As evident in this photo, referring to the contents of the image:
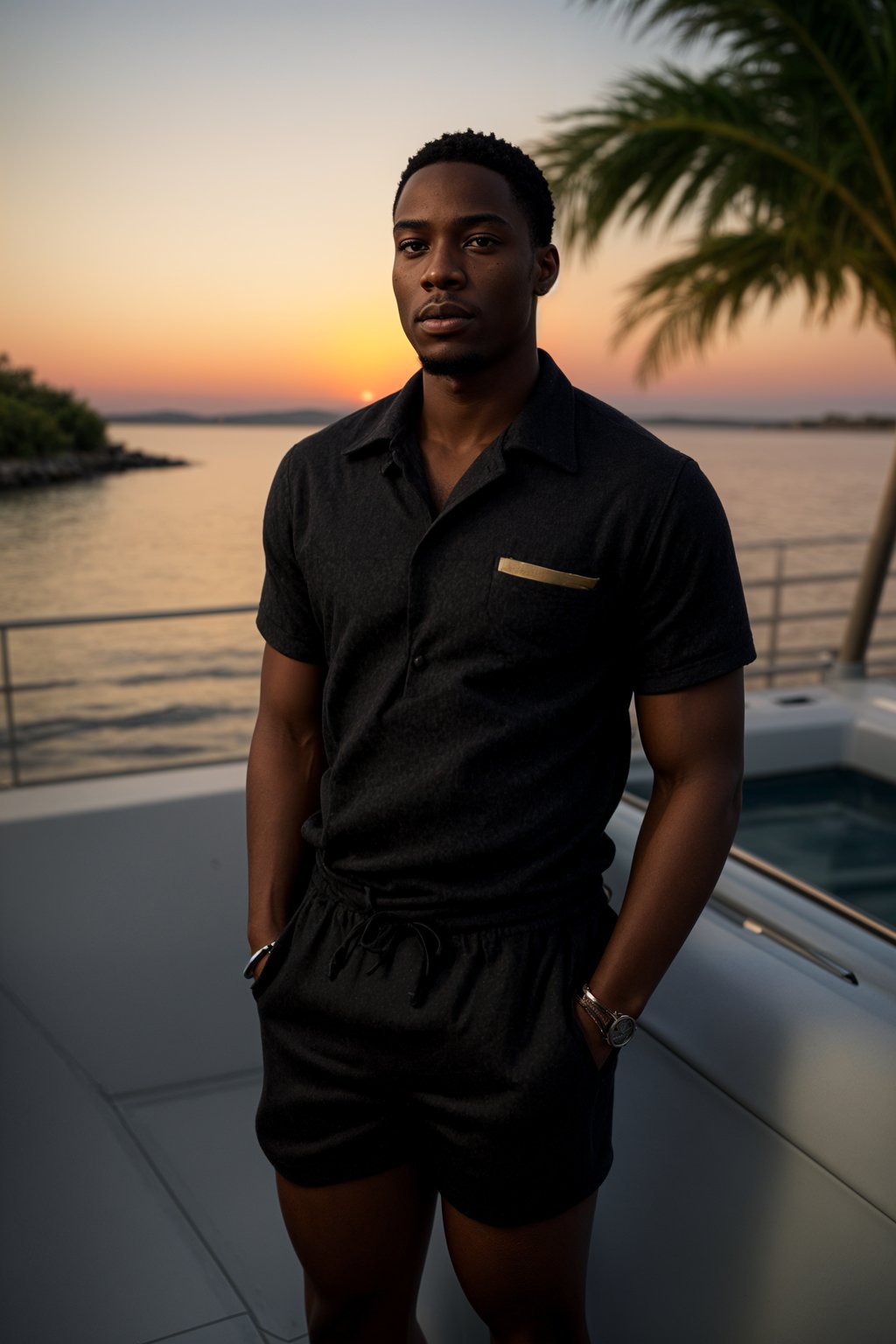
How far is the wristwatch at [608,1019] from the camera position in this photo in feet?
3.25

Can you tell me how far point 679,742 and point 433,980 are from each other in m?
0.30

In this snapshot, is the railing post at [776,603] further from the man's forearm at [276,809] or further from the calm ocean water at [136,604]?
the calm ocean water at [136,604]

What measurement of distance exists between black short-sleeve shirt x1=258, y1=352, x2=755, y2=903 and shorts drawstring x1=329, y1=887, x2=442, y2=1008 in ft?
0.10

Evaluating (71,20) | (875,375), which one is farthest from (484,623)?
(71,20)

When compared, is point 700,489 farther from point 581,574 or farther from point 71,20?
point 71,20

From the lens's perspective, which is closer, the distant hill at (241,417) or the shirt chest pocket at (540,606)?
the shirt chest pocket at (540,606)

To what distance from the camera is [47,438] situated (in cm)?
1152

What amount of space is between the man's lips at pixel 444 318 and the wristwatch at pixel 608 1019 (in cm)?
59

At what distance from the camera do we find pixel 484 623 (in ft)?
3.22

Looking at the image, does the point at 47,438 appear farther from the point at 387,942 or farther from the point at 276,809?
the point at 387,942

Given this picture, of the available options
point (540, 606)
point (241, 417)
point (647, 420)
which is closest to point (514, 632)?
point (540, 606)

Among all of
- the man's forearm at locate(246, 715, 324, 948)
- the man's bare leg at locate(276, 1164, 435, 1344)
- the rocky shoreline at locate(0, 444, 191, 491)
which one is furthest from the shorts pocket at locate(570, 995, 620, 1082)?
the rocky shoreline at locate(0, 444, 191, 491)

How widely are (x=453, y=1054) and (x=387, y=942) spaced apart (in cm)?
11

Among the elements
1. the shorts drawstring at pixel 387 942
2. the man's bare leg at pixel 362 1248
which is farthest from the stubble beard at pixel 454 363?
the man's bare leg at pixel 362 1248
